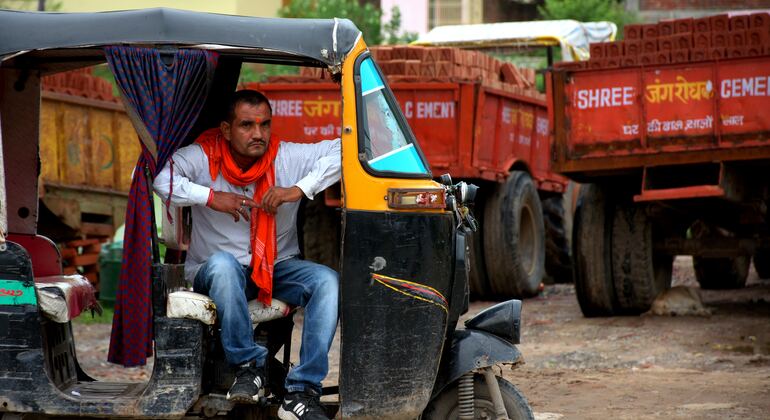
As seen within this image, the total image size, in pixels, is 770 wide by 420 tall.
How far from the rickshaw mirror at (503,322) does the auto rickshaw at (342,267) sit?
0.14m

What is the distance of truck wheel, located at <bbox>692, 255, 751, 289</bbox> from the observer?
14.5 m

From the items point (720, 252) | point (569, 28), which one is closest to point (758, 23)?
point (720, 252)

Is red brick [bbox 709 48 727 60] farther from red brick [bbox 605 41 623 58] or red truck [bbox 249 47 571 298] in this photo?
red truck [bbox 249 47 571 298]

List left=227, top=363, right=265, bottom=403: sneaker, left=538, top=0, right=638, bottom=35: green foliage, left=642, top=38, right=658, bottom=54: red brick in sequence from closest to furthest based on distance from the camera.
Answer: left=227, top=363, right=265, bottom=403: sneaker < left=642, top=38, right=658, bottom=54: red brick < left=538, top=0, right=638, bottom=35: green foliage

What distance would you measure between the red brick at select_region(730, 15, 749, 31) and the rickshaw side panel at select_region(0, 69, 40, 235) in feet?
19.8

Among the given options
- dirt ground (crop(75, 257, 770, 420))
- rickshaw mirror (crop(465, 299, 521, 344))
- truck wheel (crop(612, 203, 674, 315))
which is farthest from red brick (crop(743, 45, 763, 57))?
rickshaw mirror (crop(465, 299, 521, 344))

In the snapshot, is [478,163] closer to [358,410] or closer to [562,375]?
[562,375]

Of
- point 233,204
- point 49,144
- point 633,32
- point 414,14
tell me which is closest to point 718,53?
point 633,32

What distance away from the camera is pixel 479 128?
43.2 feet

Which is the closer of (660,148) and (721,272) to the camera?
(660,148)

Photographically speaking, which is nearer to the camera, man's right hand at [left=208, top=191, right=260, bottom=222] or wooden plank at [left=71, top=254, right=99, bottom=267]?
man's right hand at [left=208, top=191, right=260, bottom=222]

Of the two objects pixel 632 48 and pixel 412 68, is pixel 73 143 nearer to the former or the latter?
pixel 412 68

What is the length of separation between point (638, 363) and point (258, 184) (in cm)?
475

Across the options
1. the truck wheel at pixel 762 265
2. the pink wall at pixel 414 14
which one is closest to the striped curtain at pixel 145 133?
the truck wheel at pixel 762 265
